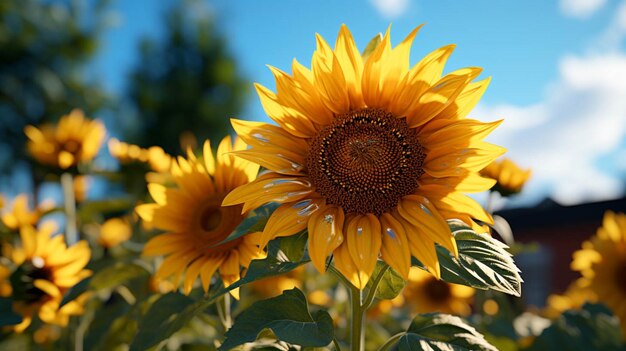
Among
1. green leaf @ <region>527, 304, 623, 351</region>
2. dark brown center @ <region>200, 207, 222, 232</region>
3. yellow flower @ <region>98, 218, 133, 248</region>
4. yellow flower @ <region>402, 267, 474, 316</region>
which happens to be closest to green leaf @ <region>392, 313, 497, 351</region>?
dark brown center @ <region>200, 207, 222, 232</region>

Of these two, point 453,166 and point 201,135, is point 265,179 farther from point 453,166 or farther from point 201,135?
point 201,135

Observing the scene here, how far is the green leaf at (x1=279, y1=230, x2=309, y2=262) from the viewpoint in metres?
0.97

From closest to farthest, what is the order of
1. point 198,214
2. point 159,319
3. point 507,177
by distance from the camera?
point 159,319 → point 198,214 → point 507,177

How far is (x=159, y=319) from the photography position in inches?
48.1

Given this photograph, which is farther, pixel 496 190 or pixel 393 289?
pixel 496 190

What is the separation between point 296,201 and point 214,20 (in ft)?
70.3

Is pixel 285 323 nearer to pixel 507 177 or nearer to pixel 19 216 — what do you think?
pixel 507 177

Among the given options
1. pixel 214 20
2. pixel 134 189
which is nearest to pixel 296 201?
pixel 134 189

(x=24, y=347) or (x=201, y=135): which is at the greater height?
(x=24, y=347)

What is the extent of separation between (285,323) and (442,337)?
0.89 feet

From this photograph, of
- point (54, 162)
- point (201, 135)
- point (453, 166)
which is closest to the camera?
point (453, 166)

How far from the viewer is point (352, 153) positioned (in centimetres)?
105

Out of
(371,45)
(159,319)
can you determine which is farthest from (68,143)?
(371,45)

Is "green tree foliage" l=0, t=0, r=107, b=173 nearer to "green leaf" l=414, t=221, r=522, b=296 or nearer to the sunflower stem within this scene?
the sunflower stem
